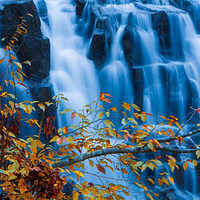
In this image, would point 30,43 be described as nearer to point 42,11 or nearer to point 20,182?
point 42,11

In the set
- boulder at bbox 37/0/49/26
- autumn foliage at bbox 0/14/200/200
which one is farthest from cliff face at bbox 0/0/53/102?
autumn foliage at bbox 0/14/200/200

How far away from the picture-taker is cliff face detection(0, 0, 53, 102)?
A: 316 inches

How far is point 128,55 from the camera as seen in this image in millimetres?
11688

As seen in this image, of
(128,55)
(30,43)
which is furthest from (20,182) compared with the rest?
(128,55)

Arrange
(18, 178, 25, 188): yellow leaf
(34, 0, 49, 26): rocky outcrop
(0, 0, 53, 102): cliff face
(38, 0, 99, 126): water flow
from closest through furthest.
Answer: (18, 178, 25, 188): yellow leaf < (0, 0, 53, 102): cliff face < (38, 0, 99, 126): water flow < (34, 0, 49, 26): rocky outcrop

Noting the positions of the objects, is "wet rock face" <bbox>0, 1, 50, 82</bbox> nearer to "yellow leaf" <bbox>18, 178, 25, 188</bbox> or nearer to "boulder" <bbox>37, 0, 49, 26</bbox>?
"boulder" <bbox>37, 0, 49, 26</bbox>

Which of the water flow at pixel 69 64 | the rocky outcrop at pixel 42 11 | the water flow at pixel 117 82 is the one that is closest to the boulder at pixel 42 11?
the rocky outcrop at pixel 42 11

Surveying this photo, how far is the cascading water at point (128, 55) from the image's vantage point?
34.9ft

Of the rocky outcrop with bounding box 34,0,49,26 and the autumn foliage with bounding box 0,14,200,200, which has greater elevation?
the rocky outcrop with bounding box 34,0,49,26

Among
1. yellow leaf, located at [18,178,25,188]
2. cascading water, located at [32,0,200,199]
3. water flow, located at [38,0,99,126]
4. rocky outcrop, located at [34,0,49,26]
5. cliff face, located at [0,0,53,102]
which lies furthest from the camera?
rocky outcrop, located at [34,0,49,26]

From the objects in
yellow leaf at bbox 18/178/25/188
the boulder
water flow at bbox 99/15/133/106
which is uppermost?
the boulder

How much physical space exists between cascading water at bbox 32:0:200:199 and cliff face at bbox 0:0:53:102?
1087 mm

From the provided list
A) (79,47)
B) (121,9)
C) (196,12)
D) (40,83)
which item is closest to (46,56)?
(40,83)

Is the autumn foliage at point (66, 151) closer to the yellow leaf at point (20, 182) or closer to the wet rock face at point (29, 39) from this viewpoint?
the yellow leaf at point (20, 182)
